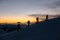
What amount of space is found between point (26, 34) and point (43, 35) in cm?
196

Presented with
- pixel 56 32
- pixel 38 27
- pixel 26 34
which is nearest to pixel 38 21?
pixel 38 27

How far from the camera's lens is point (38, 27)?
57.2 ft

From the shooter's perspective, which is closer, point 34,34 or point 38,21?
point 34,34

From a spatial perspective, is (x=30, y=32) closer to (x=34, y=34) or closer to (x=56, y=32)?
(x=34, y=34)

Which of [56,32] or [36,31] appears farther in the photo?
[36,31]

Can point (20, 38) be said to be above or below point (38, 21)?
below

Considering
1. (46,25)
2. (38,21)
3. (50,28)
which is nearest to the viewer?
(50,28)

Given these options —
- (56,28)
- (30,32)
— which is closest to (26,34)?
(30,32)

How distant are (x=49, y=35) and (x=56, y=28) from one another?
125 centimetres

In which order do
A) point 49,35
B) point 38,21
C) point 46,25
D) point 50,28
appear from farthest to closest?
Result: point 38,21 < point 46,25 < point 50,28 < point 49,35

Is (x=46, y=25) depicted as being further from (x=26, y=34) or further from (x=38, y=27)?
(x=26, y=34)

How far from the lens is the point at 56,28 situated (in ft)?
51.6

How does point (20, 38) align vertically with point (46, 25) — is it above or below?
below

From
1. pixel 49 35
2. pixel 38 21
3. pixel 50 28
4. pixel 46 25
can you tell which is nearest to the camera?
pixel 49 35
